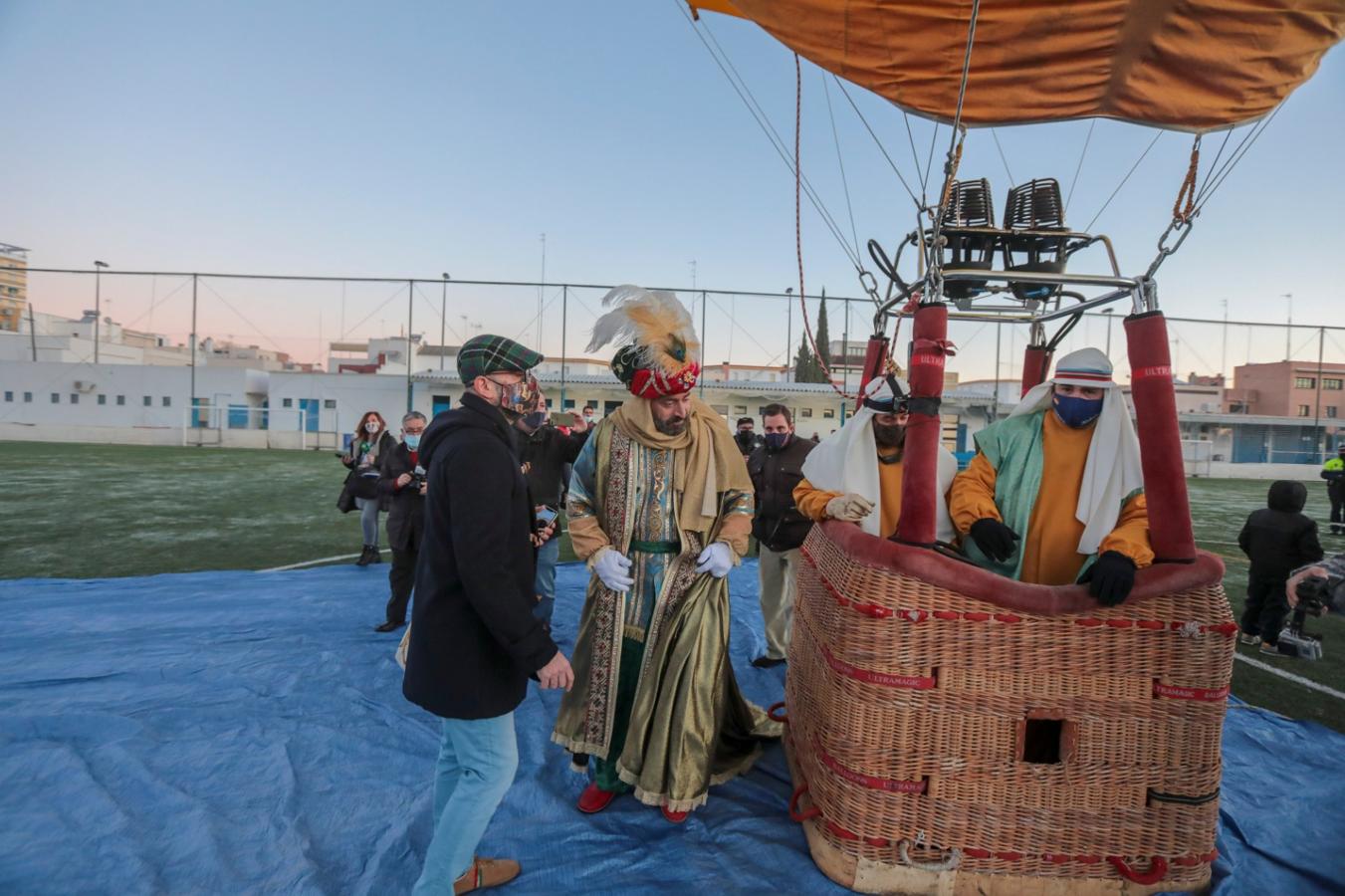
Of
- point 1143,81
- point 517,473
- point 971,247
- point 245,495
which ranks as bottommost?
point 245,495

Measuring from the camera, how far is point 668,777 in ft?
9.45

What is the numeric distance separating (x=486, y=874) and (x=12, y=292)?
86.1 m

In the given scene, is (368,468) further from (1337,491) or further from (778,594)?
(1337,491)

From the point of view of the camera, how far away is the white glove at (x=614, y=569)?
116 inches

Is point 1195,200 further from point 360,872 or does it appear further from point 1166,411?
point 360,872

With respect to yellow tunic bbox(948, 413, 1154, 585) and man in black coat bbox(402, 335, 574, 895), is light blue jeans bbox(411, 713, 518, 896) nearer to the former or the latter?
man in black coat bbox(402, 335, 574, 895)

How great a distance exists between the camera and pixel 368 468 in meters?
6.71

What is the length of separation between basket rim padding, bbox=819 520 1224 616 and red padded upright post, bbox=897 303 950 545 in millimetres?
123

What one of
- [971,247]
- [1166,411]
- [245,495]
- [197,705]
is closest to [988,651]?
[1166,411]

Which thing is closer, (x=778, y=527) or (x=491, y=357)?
A: (x=491, y=357)

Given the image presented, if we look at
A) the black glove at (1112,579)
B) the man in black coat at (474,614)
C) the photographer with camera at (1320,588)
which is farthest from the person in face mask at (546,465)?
the photographer with camera at (1320,588)

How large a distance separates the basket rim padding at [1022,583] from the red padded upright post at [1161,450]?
3.0 inches

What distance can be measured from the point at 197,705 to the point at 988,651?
12.9 feet

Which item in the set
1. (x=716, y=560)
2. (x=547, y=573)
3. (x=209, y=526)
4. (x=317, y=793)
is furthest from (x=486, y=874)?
(x=209, y=526)
